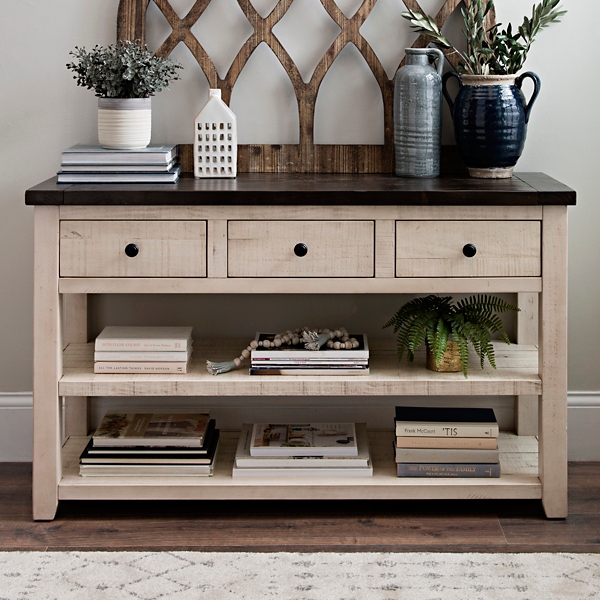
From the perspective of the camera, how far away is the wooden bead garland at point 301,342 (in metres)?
2.26

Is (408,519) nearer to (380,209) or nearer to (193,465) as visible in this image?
(193,465)

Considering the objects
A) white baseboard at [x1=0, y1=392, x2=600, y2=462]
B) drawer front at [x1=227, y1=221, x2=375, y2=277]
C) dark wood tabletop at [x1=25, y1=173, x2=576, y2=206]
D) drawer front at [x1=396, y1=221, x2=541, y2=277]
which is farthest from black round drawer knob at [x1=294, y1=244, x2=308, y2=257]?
white baseboard at [x1=0, y1=392, x2=600, y2=462]

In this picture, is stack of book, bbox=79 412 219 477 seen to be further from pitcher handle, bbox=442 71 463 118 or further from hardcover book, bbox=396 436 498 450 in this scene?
pitcher handle, bbox=442 71 463 118

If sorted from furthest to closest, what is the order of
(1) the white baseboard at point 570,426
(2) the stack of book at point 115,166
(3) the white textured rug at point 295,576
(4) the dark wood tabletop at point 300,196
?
1. (1) the white baseboard at point 570,426
2. (2) the stack of book at point 115,166
3. (4) the dark wood tabletop at point 300,196
4. (3) the white textured rug at point 295,576

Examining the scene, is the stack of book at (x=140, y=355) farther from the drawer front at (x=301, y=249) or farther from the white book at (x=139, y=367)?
the drawer front at (x=301, y=249)

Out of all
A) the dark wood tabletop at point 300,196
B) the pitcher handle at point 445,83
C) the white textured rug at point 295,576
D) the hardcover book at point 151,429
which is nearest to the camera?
the white textured rug at point 295,576

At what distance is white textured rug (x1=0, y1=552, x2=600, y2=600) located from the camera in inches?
74.7

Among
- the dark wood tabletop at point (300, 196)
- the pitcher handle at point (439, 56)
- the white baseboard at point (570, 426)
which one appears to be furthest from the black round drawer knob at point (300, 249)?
the white baseboard at point (570, 426)

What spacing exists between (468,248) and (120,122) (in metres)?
0.96

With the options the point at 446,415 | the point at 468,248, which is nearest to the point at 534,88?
the point at 468,248

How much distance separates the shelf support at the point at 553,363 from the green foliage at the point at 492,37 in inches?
20.1

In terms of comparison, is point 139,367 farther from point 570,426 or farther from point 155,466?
point 570,426

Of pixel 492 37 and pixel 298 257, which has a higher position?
pixel 492 37

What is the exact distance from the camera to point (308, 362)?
7.36 ft
